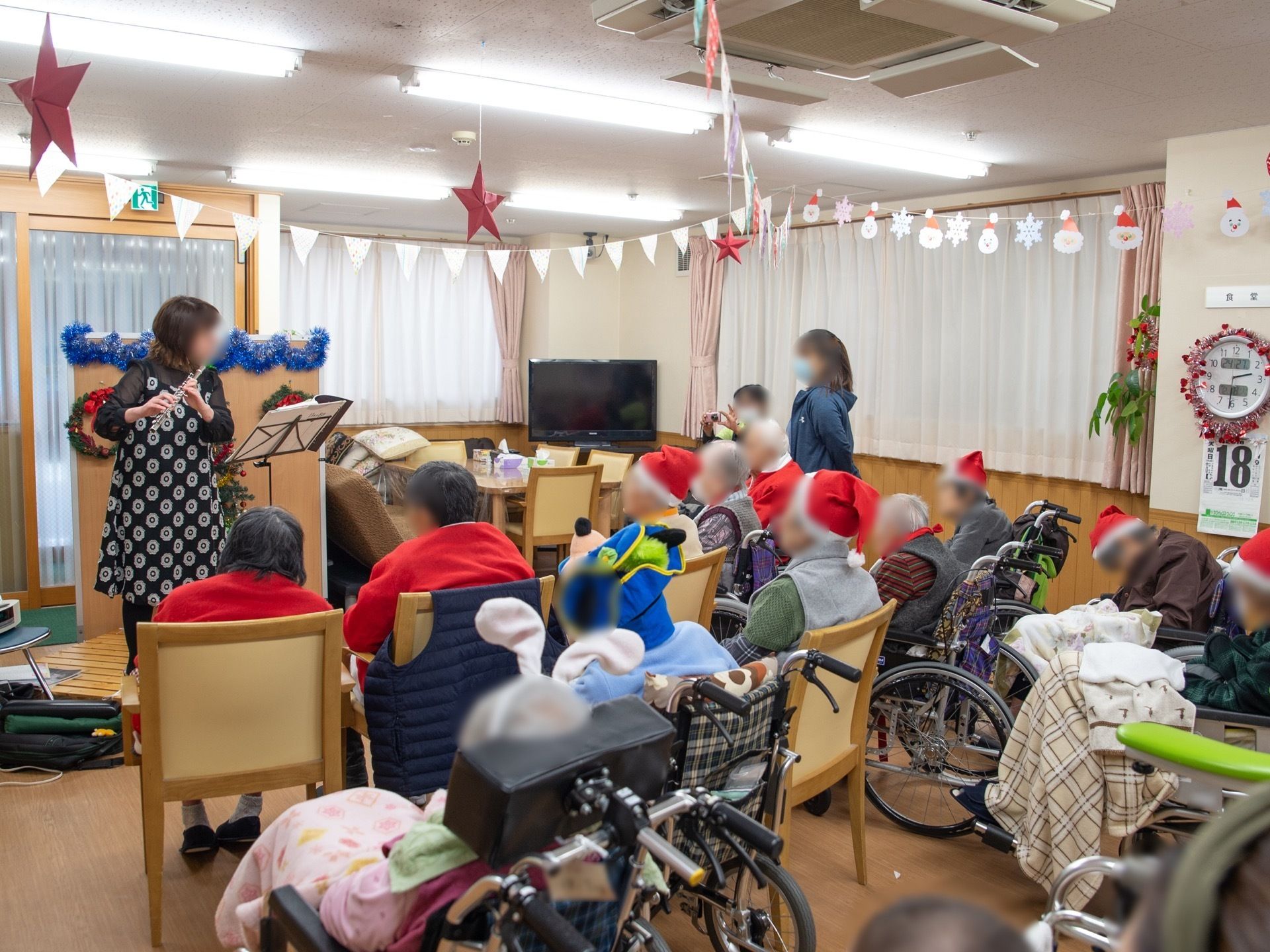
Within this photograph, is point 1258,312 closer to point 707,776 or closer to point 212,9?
point 707,776

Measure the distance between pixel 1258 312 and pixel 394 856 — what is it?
455 cm

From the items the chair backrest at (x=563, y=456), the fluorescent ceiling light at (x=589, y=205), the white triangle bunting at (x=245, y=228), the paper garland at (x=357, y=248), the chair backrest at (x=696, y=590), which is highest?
the fluorescent ceiling light at (x=589, y=205)

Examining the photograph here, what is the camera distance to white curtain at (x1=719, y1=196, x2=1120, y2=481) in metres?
5.65

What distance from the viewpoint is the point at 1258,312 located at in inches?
175

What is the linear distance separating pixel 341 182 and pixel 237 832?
4.38 m

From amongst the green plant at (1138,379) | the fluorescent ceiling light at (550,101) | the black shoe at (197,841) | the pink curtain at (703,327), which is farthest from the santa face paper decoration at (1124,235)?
the black shoe at (197,841)

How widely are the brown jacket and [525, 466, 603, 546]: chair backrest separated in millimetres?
3079

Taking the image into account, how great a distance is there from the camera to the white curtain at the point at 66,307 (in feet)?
18.2

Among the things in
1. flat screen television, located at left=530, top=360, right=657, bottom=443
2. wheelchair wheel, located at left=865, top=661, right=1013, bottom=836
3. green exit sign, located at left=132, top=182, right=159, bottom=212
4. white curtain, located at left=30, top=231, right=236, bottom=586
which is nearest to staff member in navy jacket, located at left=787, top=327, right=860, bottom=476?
wheelchair wheel, located at left=865, top=661, right=1013, bottom=836

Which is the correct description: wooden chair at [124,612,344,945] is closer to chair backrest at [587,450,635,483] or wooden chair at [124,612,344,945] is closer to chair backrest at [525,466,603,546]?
chair backrest at [525,466,603,546]

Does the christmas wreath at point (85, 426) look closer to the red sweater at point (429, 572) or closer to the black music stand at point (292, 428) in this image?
the black music stand at point (292, 428)

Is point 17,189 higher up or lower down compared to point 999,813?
higher up

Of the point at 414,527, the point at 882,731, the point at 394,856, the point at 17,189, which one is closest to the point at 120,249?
the point at 17,189

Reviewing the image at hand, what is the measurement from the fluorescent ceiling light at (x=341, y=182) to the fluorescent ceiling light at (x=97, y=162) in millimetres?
483
